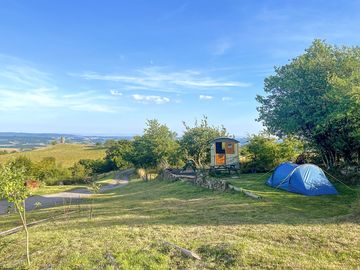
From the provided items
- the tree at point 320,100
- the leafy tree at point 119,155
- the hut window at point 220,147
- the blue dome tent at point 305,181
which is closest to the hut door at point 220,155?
the hut window at point 220,147

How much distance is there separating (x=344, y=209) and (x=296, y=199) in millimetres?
2269

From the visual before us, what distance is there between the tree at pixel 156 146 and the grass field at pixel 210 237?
1969 centimetres

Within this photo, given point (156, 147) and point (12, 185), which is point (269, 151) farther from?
point (12, 185)

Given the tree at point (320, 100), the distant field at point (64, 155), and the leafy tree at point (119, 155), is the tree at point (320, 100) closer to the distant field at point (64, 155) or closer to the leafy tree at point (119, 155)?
the leafy tree at point (119, 155)

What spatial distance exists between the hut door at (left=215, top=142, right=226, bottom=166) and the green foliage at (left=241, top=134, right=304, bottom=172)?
6.39ft

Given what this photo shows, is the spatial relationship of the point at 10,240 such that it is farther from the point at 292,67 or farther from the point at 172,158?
the point at 172,158

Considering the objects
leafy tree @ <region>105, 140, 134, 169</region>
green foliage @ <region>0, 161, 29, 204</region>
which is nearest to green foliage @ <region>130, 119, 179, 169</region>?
leafy tree @ <region>105, 140, 134, 169</region>

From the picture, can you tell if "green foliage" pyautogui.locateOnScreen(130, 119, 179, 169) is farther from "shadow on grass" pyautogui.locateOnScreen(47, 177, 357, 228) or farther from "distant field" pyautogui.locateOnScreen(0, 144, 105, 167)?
"distant field" pyautogui.locateOnScreen(0, 144, 105, 167)

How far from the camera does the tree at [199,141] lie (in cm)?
2862

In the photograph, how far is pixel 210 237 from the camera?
8383 millimetres

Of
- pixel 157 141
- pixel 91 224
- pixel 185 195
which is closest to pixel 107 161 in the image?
pixel 157 141

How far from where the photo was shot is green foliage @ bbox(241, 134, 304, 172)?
78.2 ft

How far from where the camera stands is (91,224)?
11297mm

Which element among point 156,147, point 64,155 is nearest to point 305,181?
point 156,147
